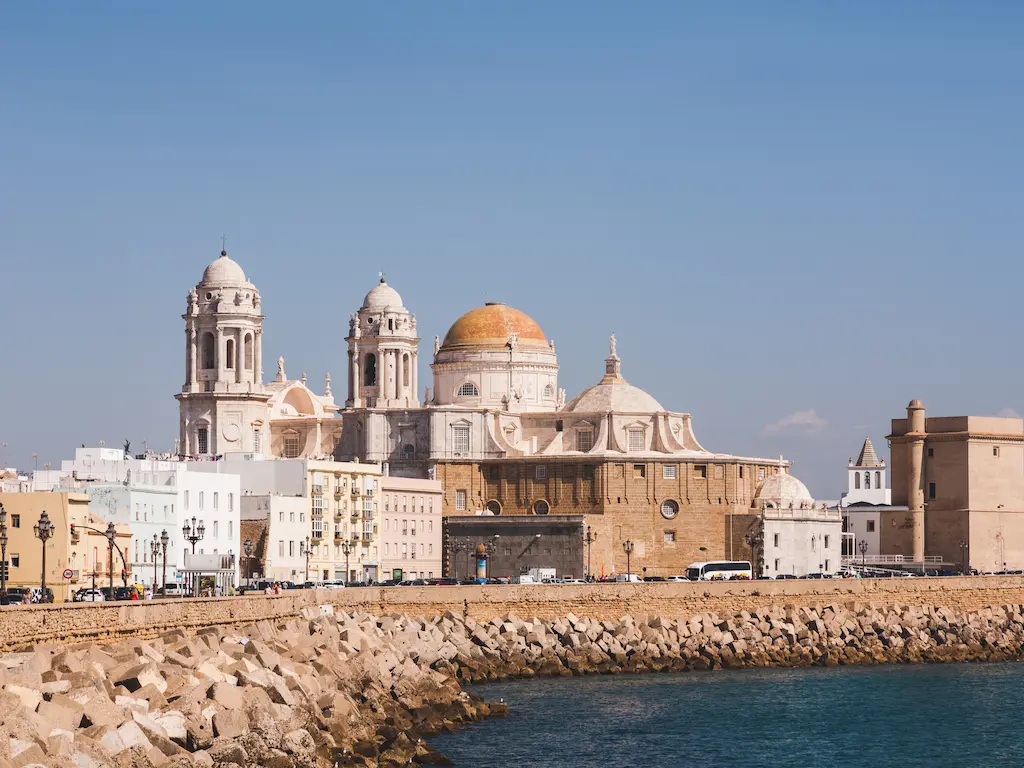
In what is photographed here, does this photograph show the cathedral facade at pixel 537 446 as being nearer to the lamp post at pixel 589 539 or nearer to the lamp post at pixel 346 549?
the lamp post at pixel 589 539

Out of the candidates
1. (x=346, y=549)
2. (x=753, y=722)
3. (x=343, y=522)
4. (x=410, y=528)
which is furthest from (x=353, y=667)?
(x=410, y=528)

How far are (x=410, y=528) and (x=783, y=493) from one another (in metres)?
16.7

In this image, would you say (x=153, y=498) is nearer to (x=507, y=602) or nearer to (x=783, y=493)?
(x=507, y=602)

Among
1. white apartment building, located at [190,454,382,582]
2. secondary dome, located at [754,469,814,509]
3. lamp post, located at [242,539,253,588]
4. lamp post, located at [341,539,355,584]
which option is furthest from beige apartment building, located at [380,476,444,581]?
secondary dome, located at [754,469,814,509]

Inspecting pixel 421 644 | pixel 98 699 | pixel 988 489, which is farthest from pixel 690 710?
pixel 988 489

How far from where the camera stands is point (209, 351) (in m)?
90.4

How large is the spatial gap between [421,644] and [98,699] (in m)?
20.5

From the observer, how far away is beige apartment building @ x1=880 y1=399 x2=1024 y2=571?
9581 centimetres

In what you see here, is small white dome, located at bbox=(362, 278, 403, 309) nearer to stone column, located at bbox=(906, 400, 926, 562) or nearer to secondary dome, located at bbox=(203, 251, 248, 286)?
secondary dome, located at bbox=(203, 251, 248, 286)

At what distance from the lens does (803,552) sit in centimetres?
8881

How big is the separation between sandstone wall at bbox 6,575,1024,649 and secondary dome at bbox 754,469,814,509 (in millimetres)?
20326

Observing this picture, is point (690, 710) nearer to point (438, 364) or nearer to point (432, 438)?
point (432, 438)

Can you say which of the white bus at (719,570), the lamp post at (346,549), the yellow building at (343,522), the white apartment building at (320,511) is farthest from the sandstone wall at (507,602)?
the lamp post at (346,549)

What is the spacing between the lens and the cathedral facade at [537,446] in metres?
89.7
